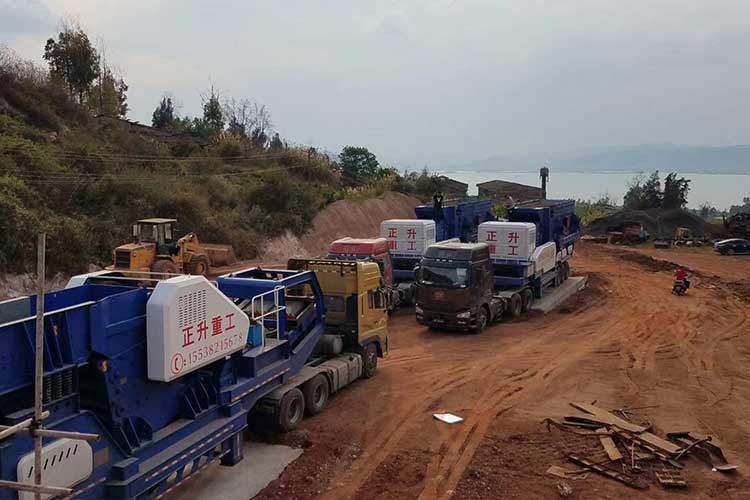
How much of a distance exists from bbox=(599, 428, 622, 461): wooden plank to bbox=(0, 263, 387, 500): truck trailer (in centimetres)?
541

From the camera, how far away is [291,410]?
1138 centimetres

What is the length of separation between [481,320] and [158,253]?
1304 cm

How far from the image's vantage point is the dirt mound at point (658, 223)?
5141 cm

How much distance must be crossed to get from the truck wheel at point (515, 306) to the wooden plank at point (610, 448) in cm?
1113

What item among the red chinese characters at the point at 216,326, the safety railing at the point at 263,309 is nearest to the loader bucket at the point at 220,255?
the safety railing at the point at 263,309

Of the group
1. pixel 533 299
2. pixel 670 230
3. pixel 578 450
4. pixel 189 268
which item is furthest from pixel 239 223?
pixel 670 230

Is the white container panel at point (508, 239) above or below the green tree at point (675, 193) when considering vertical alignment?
below

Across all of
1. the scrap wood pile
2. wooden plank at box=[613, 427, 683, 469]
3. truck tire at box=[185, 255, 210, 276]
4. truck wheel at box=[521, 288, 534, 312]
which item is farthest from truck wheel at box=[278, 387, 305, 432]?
truck tire at box=[185, 255, 210, 276]

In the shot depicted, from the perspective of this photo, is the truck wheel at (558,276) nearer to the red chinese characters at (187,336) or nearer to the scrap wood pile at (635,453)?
the scrap wood pile at (635,453)

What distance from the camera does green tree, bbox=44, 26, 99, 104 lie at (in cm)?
4959

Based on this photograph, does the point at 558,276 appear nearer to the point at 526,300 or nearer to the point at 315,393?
the point at 526,300

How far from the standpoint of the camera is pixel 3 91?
39.0 metres

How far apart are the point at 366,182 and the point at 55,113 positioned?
2686 cm

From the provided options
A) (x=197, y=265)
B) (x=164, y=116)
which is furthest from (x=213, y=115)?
(x=197, y=265)
